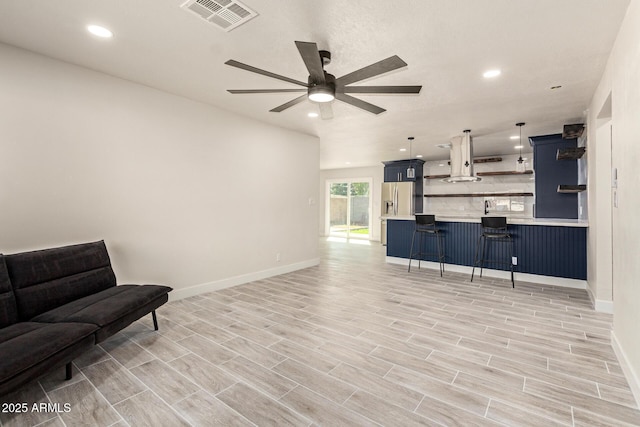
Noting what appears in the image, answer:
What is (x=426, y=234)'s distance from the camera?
238 inches

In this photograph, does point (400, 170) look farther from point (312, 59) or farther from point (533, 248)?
point (312, 59)

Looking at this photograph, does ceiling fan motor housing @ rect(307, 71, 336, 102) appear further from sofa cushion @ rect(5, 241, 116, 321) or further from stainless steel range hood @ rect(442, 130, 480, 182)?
stainless steel range hood @ rect(442, 130, 480, 182)

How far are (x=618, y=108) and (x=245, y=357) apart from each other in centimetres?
360

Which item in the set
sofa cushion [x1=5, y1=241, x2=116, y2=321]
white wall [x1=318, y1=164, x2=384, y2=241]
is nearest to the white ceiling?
sofa cushion [x1=5, y1=241, x2=116, y2=321]

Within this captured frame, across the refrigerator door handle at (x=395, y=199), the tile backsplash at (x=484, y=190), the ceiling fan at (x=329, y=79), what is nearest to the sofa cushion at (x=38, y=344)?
the ceiling fan at (x=329, y=79)

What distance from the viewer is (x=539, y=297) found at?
4176mm

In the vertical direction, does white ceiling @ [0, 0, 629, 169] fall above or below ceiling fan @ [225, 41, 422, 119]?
above

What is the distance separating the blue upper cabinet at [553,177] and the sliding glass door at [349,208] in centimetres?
532

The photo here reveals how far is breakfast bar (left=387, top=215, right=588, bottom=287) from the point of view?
15.1 feet

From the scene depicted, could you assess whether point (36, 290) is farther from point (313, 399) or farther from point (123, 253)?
point (313, 399)

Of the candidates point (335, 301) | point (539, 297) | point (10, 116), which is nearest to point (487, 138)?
point (539, 297)

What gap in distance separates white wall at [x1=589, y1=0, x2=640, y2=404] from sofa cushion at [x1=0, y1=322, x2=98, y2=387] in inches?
141

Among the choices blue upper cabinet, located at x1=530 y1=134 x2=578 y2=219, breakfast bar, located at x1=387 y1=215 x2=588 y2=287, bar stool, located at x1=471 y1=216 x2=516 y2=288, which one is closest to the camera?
breakfast bar, located at x1=387 y1=215 x2=588 y2=287

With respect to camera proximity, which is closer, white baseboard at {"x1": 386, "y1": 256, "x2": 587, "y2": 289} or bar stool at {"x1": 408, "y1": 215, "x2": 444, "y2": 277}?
white baseboard at {"x1": 386, "y1": 256, "x2": 587, "y2": 289}
